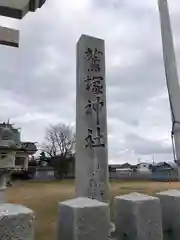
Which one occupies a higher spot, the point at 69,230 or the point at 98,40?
the point at 98,40

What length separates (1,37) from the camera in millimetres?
2936

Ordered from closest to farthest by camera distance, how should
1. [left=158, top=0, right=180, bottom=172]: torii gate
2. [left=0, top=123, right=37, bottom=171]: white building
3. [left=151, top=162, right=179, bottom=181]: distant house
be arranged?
[left=158, top=0, right=180, bottom=172]: torii gate < [left=0, top=123, right=37, bottom=171]: white building < [left=151, top=162, right=179, bottom=181]: distant house

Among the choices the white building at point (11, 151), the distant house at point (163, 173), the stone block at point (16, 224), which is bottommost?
the distant house at point (163, 173)

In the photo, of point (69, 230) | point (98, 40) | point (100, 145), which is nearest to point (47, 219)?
point (100, 145)

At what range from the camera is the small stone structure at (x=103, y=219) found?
5.51 feet

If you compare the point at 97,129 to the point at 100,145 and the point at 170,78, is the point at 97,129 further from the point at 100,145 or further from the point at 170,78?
the point at 170,78

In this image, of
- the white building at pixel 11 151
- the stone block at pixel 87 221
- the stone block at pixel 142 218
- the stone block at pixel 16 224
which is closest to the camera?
the stone block at pixel 16 224

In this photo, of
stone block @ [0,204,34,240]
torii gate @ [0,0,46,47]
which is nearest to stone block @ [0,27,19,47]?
torii gate @ [0,0,46,47]

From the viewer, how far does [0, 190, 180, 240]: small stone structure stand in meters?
1.68

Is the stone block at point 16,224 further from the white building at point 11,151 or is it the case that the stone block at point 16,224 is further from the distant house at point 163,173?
the distant house at point 163,173

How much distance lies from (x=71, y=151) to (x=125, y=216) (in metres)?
30.5

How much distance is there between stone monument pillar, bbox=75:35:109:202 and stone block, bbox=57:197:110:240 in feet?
8.56

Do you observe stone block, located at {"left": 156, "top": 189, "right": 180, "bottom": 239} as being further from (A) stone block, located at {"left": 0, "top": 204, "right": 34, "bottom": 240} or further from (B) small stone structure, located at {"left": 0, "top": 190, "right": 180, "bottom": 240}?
(A) stone block, located at {"left": 0, "top": 204, "right": 34, "bottom": 240}

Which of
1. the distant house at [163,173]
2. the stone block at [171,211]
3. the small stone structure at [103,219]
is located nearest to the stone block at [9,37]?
the small stone structure at [103,219]
